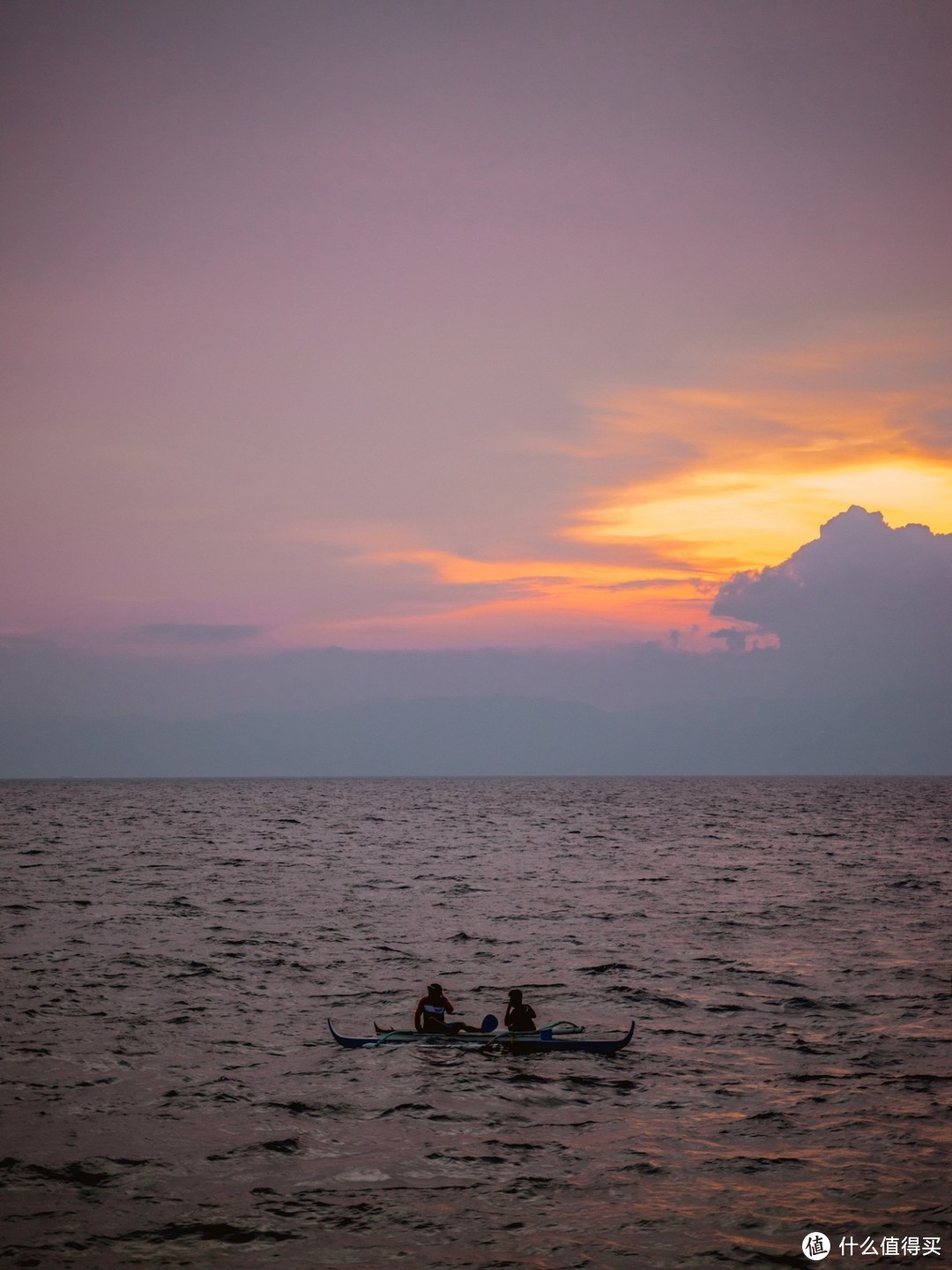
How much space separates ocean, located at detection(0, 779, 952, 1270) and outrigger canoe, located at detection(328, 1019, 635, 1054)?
30cm

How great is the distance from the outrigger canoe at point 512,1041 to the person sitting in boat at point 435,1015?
170mm

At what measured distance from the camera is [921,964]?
3462cm

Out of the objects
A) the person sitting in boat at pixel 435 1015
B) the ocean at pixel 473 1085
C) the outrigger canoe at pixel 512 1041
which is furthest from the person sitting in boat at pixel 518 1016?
the person sitting in boat at pixel 435 1015

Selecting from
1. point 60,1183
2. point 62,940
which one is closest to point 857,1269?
point 60,1183

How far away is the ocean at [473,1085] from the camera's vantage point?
15438 mm

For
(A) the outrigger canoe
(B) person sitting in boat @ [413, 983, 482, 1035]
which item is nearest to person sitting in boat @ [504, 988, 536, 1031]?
(A) the outrigger canoe

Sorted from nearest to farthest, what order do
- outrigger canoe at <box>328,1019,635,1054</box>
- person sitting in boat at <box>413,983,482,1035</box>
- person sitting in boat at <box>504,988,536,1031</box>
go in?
outrigger canoe at <box>328,1019,635,1054</box> < person sitting in boat at <box>504,988,536,1031</box> < person sitting in boat at <box>413,983,482,1035</box>

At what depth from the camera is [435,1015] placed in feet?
84.0

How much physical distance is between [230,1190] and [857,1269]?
367 inches

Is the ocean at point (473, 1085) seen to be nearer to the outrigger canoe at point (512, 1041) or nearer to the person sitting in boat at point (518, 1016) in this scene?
the outrigger canoe at point (512, 1041)

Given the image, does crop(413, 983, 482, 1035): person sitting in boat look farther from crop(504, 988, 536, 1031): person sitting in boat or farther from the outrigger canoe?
crop(504, 988, 536, 1031): person sitting in boat

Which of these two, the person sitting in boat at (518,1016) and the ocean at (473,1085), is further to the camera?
the person sitting in boat at (518,1016)

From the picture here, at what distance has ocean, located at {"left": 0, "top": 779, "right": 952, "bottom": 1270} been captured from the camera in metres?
15.4

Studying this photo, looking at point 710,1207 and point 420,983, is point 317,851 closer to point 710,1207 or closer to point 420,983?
point 420,983
